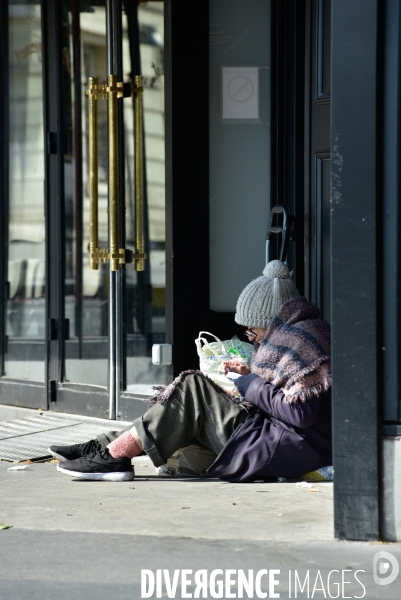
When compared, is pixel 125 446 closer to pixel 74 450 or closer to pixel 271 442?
pixel 74 450

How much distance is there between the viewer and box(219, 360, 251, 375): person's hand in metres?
5.17

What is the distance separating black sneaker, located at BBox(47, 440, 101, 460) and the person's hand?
76 centimetres

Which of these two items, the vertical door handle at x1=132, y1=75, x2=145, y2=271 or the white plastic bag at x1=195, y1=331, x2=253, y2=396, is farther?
the vertical door handle at x1=132, y1=75, x2=145, y2=271

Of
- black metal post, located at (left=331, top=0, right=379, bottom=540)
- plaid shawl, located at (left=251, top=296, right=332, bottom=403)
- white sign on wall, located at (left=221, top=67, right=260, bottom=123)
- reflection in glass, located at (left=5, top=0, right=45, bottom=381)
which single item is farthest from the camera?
reflection in glass, located at (left=5, top=0, right=45, bottom=381)

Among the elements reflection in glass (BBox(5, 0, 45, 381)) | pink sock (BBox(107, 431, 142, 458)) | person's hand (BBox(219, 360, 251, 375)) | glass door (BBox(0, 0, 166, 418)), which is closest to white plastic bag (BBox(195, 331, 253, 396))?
person's hand (BBox(219, 360, 251, 375))

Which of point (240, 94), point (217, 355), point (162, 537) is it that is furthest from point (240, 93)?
point (162, 537)

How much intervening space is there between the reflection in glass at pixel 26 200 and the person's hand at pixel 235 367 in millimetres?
2522

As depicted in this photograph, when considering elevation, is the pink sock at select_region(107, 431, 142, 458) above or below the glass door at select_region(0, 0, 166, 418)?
below

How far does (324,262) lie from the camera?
18.8 ft

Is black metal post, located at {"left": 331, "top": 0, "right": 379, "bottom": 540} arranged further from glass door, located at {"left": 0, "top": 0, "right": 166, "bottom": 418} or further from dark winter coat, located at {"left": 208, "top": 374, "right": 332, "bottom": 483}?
glass door, located at {"left": 0, "top": 0, "right": 166, "bottom": 418}

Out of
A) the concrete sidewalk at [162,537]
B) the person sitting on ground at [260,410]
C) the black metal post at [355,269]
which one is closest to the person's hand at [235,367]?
the person sitting on ground at [260,410]

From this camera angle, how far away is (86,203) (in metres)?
7.08

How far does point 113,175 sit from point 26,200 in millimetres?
1145

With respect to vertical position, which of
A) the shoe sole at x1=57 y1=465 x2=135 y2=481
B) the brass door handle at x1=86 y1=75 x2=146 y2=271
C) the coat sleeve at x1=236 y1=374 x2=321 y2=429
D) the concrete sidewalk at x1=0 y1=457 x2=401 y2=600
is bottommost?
the shoe sole at x1=57 y1=465 x2=135 y2=481
